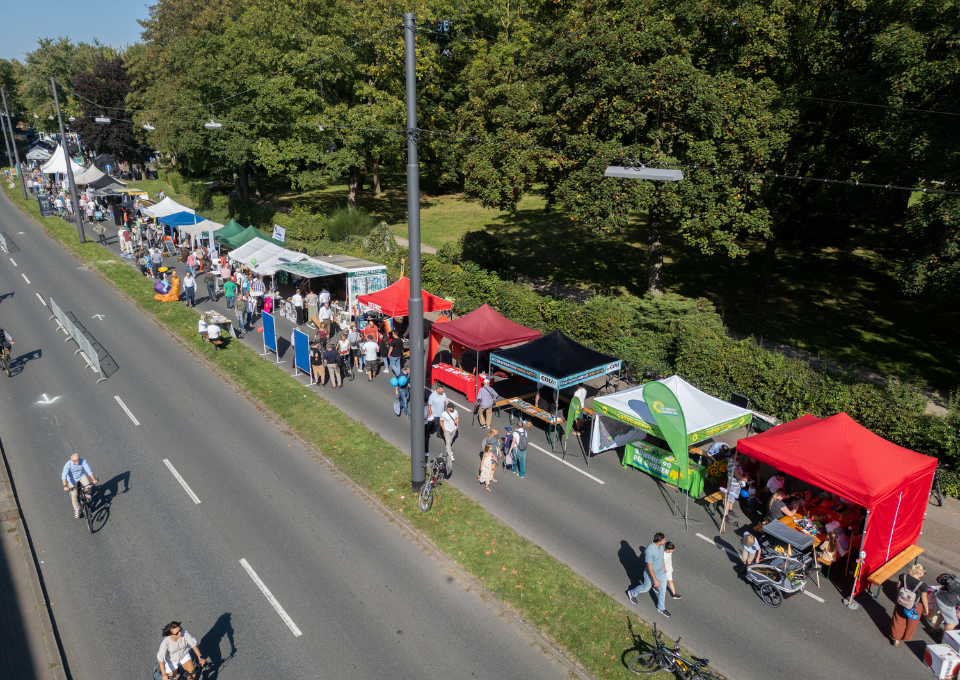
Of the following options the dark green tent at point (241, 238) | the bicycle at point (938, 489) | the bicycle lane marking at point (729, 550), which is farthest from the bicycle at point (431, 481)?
the dark green tent at point (241, 238)

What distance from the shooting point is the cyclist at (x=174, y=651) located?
25.8 ft

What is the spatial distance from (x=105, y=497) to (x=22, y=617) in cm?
355

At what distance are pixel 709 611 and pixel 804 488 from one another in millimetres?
5078

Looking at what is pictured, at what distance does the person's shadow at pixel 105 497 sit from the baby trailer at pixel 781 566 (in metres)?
12.5

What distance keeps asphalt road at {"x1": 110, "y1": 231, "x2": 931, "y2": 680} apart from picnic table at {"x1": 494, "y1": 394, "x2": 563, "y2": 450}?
0.47 m

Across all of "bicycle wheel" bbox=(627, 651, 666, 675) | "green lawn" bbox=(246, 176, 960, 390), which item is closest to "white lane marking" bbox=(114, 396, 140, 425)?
"bicycle wheel" bbox=(627, 651, 666, 675)

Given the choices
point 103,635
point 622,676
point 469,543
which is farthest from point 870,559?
point 103,635

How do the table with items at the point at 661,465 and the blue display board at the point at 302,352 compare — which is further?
the blue display board at the point at 302,352

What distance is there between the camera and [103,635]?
30.1 feet

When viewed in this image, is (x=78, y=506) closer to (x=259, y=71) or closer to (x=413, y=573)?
(x=413, y=573)

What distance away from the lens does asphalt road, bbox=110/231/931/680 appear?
916cm

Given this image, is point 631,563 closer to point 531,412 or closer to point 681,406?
point 681,406

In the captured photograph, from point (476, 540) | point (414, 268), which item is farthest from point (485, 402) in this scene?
point (414, 268)

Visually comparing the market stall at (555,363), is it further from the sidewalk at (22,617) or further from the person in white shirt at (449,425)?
the sidewalk at (22,617)
